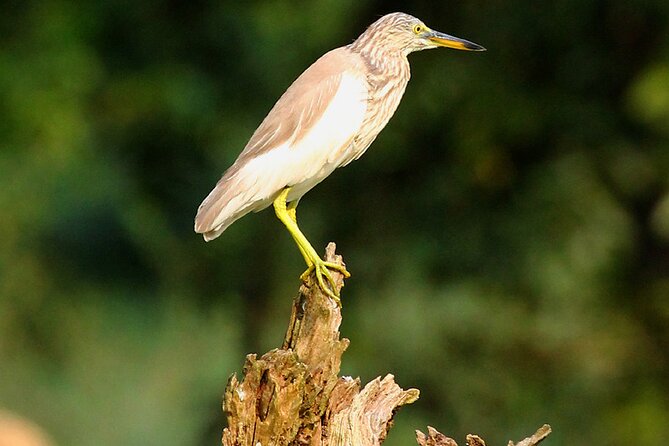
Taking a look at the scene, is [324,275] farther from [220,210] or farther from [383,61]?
[383,61]

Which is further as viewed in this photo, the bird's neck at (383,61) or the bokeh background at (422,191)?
the bokeh background at (422,191)

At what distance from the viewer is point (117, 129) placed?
968 centimetres

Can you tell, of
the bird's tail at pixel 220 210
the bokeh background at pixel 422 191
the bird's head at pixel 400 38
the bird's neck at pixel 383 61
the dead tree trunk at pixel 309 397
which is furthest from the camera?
the bokeh background at pixel 422 191

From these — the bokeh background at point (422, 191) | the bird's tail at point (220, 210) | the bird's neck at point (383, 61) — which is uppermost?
the bokeh background at point (422, 191)

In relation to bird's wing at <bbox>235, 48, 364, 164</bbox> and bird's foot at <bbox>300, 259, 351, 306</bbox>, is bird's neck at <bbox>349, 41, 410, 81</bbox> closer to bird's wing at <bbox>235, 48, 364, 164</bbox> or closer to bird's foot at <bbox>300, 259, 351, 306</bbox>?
bird's wing at <bbox>235, 48, 364, 164</bbox>

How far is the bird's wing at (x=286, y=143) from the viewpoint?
449 cm

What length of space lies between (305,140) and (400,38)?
576 millimetres

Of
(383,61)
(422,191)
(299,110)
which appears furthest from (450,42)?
(422,191)

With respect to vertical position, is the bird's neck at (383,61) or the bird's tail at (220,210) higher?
the bird's neck at (383,61)

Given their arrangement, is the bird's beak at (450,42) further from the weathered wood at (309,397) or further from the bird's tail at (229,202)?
the weathered wood at (309,397)

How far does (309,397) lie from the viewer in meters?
4.01

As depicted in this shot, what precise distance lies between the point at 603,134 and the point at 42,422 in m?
4.29

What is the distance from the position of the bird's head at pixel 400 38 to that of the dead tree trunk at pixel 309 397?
1.01m

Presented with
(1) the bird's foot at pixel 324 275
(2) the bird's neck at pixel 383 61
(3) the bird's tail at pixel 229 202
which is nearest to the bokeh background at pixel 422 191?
(2) the bird's neck at pixel 383 61
